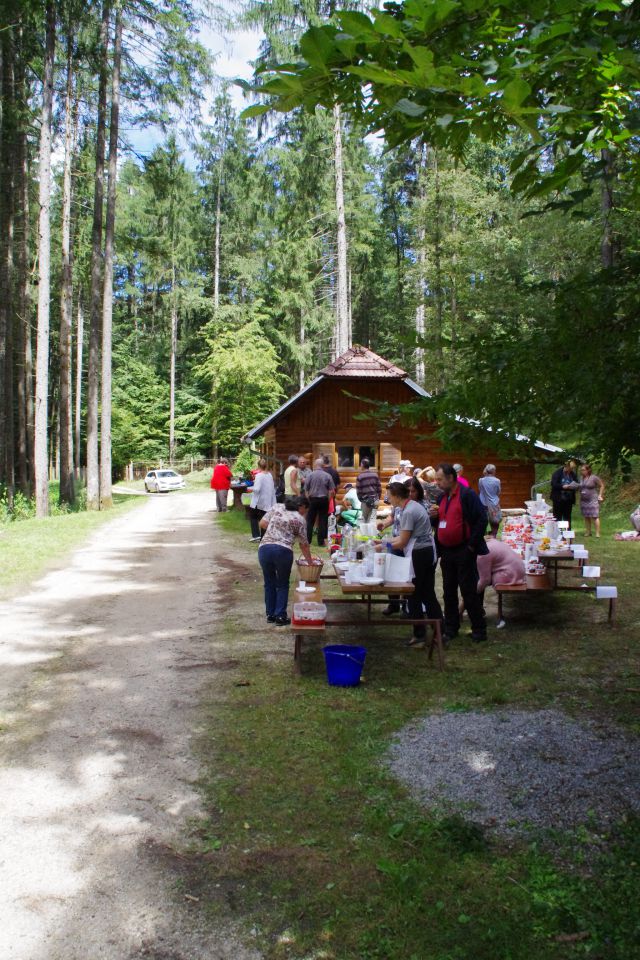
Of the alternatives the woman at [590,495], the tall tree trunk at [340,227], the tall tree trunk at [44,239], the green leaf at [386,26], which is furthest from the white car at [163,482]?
the green leaf at [386,26]

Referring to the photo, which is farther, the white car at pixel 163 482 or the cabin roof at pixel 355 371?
the white car at pixel 163 482

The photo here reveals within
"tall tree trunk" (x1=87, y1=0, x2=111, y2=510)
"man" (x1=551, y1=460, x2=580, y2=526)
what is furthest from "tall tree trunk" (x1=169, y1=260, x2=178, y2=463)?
"man" (x1=551, y1=460, x2=580, y2=526)

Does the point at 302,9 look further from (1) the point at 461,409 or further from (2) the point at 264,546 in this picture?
(1) the point at 461,409

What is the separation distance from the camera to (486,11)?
284cm

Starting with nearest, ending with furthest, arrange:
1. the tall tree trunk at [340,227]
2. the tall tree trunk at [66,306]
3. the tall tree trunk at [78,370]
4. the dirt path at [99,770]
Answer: the dirt path at [99,770]
the tall tree trunk at [66,306]
the tall tree trunk at [340,227]
the tall tree trunk at [78,370]

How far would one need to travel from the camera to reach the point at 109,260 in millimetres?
24344

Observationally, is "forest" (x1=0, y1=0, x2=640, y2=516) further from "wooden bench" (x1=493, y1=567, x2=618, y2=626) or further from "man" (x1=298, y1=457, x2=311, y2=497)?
"man" (x1=298, y1=457, x2=311, y2=497)

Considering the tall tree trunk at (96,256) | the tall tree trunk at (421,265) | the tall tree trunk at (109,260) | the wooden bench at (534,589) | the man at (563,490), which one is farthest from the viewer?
the tall tree trunk at (421,265)

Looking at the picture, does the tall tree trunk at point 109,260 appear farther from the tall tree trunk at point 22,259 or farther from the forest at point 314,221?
the tall tree trunk at point 22,259

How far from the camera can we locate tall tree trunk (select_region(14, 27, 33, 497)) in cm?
2248

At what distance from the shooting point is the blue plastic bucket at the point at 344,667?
6.39 metres

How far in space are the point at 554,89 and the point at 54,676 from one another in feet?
19.3

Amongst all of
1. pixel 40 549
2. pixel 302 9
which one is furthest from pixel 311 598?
pixel 302 9

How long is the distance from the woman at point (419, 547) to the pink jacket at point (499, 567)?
1.24 meters
